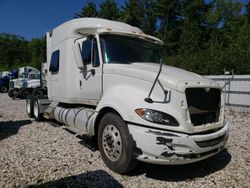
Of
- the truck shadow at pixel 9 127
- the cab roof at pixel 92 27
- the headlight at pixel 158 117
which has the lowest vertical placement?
the truck shadow at pixel 9 127

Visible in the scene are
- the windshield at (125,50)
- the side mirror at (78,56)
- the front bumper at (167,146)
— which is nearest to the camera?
the front bumper at (167,146)

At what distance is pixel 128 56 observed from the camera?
5.56 meters

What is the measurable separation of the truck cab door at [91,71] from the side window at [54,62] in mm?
1755

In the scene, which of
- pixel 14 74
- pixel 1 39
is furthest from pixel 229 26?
pixel 1 39

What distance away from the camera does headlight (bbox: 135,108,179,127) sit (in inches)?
153

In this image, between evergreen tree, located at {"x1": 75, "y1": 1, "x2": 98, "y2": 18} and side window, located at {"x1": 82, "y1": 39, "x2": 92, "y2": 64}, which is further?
evergreen tree, located at {"x1": 75, "y1": 1, "x2": 98, "y2": 18}

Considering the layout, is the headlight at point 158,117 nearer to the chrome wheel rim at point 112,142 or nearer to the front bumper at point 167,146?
the front bumper at point 167,146

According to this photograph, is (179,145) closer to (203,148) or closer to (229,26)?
(203,148)

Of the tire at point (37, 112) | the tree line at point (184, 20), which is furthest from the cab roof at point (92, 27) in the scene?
the tree line at point (184, 20)

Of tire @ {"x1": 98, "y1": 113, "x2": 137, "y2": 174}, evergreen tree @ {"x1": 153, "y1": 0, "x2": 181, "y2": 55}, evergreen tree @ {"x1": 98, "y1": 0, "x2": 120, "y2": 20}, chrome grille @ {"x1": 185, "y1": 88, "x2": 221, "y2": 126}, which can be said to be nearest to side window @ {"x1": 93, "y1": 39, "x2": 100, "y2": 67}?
tire @ {"x1": 98, "y1": 113, "x2": 137, "y2": 174}

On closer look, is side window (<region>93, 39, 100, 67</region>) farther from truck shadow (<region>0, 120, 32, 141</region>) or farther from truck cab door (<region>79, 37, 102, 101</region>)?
truck shadow (<region>0, 120, 32, 141</region>)

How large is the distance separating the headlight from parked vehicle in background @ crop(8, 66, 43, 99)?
14823mm

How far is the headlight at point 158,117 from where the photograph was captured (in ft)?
12.8

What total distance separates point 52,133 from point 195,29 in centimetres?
3680
